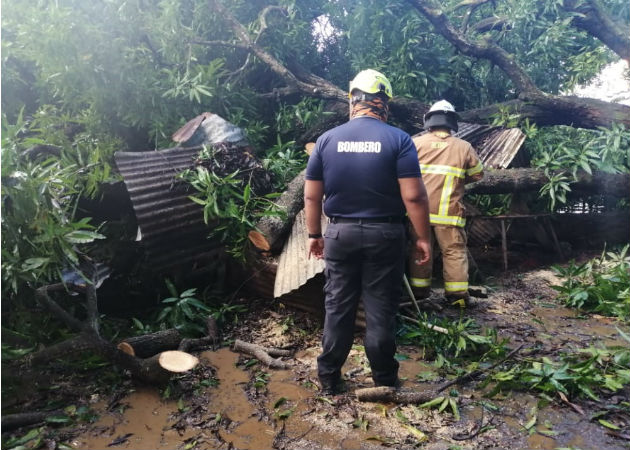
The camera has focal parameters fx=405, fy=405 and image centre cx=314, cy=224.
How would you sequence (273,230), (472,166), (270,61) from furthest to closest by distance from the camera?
1. (270,61)
2. (472,166)
3. (273,230)

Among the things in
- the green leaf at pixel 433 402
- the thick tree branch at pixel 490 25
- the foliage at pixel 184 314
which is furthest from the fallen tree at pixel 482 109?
the green leaf at pixel 433 402

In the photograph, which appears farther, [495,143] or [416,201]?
[495,143]

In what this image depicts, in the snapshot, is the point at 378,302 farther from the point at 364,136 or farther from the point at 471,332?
the point at 471,332

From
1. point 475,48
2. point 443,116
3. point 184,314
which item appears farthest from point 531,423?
point 475,48

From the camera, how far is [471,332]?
12.2 feet

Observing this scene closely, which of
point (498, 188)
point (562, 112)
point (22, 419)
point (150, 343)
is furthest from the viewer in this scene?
point (562, 112)

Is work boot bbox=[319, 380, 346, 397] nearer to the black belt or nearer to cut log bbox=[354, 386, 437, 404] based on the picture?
cut log bbox=[354, 386, 437, 404]

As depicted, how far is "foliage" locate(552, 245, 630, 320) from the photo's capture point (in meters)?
4.12

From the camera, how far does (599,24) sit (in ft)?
23.6

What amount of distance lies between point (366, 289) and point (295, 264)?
115cm

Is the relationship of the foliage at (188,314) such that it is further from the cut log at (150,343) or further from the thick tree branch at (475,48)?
the thick tree branch at (475,48)

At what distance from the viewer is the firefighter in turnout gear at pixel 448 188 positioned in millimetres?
4324

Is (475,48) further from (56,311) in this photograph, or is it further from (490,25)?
(56,311)

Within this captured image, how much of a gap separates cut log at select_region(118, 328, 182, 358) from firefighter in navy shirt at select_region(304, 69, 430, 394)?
4.19 feet
